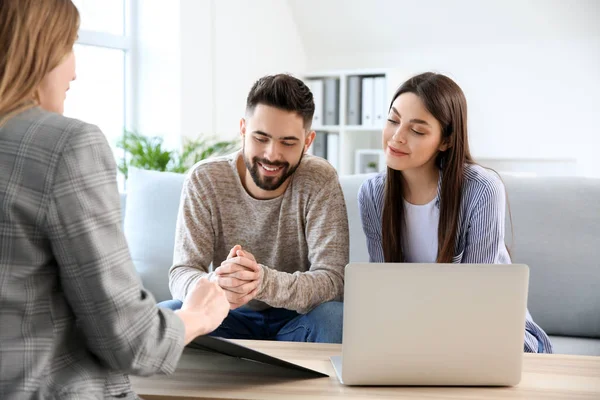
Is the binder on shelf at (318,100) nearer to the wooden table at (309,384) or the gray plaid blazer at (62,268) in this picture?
the wooden table at (309,384)

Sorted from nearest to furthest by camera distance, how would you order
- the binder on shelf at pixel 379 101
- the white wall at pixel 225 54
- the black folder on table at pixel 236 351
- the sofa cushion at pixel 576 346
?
the black folder on table at pixel 236 351 < the sofa cushion at pixel 576 346 < the white wall at pixel 225 54 < the binder on shelf at pixel 379 101

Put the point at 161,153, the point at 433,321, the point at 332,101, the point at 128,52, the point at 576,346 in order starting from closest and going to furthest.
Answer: the point at 433,321 < the point at 576,346 < the point at 161,153 < the point at 128,52 < the point at 332,101

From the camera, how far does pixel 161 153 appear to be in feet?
12.7

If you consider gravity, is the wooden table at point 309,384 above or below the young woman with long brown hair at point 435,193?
below

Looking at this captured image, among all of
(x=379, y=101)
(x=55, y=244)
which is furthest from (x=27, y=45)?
(x=379, y=101)

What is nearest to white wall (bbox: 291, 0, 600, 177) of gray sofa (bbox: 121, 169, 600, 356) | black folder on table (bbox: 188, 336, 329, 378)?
gray sofa (bbox: 121, 169, 600, 356)

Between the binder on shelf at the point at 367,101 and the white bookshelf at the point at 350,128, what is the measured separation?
0.11 ft

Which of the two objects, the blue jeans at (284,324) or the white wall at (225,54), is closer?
the blue jeans at (284,324)

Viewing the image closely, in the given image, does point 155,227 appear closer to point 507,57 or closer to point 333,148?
point 333,148

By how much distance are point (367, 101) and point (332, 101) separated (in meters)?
0.26

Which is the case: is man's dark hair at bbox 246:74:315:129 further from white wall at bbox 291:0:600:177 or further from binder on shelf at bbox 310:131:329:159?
binder on shelf at bbox 310:131:329:159

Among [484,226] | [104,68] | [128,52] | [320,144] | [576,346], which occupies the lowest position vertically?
[576,346]

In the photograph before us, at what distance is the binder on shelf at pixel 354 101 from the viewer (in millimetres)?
4855

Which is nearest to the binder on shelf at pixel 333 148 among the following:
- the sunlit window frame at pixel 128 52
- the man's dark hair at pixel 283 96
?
the sunlit window frame at pixel 128 52
